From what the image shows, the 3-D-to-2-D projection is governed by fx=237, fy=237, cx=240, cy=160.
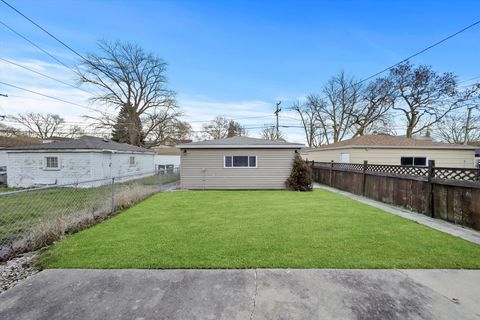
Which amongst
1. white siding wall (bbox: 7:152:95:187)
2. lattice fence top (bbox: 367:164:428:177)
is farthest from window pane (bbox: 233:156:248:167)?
white siding wall (bbox: 7:152:95:187)

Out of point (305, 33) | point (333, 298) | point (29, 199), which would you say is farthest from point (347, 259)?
point (305, 33)

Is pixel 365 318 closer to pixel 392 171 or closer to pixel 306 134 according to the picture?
pixel 392 171

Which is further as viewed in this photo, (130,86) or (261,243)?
(130,86)

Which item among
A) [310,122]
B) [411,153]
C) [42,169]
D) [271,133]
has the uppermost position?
[310,122]

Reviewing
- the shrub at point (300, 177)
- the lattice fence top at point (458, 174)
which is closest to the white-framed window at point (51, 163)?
the shrub at point (300, 177)

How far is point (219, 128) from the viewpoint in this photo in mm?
41781

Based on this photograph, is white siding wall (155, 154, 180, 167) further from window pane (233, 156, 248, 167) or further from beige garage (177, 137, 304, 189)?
→ window pane (233, 156, 248, 167)

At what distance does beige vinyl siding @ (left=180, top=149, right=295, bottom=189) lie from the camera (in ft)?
39.5

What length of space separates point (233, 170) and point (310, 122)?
1005 inches

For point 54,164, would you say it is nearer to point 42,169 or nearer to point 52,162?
point 52,162

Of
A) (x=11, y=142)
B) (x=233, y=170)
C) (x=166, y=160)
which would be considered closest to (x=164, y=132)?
(x=166, y=160)

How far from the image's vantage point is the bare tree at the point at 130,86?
25125 millimetres

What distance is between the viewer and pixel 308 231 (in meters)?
4.90

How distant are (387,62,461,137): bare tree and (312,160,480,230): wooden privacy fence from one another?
1883cm
